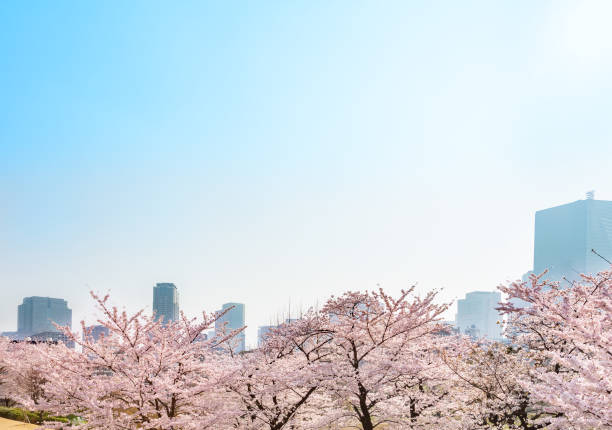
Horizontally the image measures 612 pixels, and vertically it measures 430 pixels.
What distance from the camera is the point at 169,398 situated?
8781mm

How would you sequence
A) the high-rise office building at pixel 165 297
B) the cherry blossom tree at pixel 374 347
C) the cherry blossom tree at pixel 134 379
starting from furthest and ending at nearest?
the high-rise office building at pixel 165 297 → the cherry blossom tree at pixel 374 347 → the cherry blossom tree at pixel 134 379

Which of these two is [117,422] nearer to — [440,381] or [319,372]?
[319,372]

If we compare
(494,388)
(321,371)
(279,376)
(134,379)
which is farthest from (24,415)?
(494,388)

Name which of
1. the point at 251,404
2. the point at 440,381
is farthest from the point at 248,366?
the point at 440,381

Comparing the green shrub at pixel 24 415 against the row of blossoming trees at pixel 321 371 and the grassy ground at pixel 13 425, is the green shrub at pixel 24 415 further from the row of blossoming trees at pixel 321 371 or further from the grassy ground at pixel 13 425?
the row of blossoming trees at pixel 321 371

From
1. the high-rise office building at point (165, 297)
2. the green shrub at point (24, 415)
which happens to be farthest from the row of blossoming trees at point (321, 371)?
the high-rise office building at point (165, 297)

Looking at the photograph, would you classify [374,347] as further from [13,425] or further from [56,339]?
[56,339]

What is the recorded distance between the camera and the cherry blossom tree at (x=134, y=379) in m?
8.36

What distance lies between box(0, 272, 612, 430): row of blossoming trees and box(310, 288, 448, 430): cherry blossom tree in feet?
0.08

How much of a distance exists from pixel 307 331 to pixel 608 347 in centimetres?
710

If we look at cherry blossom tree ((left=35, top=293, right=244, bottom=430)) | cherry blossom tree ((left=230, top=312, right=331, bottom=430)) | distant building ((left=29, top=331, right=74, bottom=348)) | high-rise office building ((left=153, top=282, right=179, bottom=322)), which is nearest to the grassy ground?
distant building ((left=29, top=331, right=74, bottom=348))

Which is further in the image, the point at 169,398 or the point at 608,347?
the point at 169,398

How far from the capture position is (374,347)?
391 inches

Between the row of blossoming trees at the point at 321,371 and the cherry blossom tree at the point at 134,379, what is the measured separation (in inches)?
1.1
